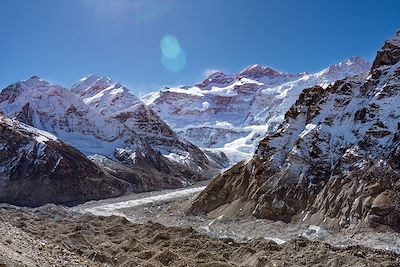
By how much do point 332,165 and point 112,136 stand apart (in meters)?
73.8

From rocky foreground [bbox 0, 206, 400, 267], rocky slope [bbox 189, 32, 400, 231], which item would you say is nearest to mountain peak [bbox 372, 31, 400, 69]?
rocky slope [bbox 189, 32, 400, 231]

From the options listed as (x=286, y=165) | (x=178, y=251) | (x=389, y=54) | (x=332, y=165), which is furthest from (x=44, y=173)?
(x=178, y=251)

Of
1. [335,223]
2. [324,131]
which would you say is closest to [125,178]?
[324,131]

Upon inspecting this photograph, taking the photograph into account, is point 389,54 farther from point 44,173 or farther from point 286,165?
point 44,173

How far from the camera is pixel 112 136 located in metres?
105

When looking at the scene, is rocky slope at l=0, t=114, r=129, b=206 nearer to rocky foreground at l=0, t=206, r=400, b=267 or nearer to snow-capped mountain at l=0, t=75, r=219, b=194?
snow-capped mountain at l=0, t=75, r=219, b=194

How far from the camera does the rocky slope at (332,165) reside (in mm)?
31219

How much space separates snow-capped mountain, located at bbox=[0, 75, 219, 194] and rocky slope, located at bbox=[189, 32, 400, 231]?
4391cm

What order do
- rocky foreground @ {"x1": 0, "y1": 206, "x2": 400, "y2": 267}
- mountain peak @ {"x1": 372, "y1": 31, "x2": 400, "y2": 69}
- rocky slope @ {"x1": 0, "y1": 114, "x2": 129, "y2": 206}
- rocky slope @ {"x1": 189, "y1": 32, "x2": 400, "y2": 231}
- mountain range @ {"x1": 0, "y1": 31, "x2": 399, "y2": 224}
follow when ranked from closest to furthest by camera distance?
rocky foreground @ {"x1": 0, "y1": 206, "x2": 400, "y2": 267}, rocky slope @ {"x1": 189, "y1": 32, "x2": 400, "y2": 231}, mountain range @ {"x1": 0, "y1": 31, "x2": 399, "y2": 224}, mountain peak @ {"x1": 372, "y1": 31, "x2": 400, "y2": 69}, rocky slope @ {"x1": 0, "y1": 114, "x2": 129, "y2": 206}

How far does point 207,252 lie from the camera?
24.9 m

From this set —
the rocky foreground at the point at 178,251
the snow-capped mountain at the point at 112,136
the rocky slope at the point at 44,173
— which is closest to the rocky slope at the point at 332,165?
the rocky foreground at the point at 178,251

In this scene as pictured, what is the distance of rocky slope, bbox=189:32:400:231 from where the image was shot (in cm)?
3122

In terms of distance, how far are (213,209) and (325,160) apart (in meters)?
10.3

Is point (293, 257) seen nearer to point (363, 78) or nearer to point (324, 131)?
point (324, 131)
